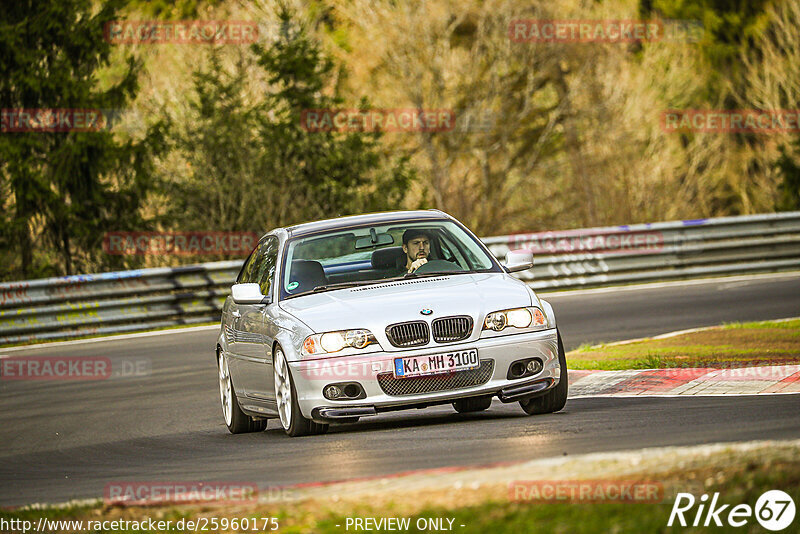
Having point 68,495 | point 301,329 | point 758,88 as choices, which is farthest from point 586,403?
point 758,88

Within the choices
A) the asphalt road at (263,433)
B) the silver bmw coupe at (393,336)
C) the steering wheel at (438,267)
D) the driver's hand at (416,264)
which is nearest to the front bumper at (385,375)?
the silver bmw coupe at (393,336)

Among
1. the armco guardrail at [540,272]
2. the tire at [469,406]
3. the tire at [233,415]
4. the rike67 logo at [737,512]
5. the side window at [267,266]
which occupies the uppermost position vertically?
the rike67 logo at [737,512]

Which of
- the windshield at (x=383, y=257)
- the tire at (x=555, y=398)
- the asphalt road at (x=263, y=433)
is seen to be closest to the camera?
the asphalt road at (x=263, y=433)

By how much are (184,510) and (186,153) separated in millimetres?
21875

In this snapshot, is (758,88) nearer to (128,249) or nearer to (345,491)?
(128,249)

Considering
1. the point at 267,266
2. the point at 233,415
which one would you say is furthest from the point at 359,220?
the point at 233,415

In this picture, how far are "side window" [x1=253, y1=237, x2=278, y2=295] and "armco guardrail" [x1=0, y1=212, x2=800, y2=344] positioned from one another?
32.1 feet

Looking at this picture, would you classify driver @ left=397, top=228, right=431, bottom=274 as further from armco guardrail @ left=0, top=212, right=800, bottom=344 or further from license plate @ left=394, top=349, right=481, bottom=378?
armco guardrail @ left=0, top=212, right=800, bottom=344

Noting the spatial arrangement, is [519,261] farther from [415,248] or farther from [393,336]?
Result: [393,336]

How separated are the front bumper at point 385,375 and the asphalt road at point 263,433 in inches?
7.8

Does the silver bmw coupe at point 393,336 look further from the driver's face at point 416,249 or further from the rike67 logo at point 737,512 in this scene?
the rike67 logo at point 737,512

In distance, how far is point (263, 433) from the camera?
1067cm

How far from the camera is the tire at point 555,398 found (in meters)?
9.56

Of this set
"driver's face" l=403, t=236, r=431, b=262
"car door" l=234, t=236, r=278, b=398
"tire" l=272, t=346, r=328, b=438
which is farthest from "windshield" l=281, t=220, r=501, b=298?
"tire" l=272, t=346, r=328, b=438
